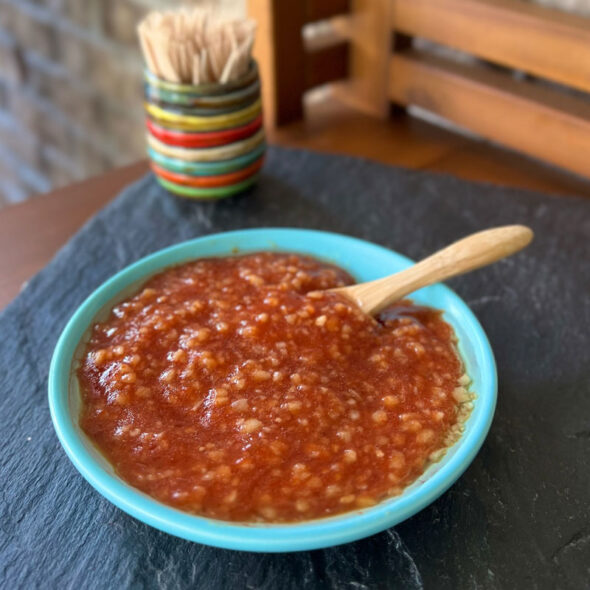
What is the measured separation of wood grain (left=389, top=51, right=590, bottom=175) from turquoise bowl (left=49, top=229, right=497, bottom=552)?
484 mm

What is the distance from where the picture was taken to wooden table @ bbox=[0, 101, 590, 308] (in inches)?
46.6

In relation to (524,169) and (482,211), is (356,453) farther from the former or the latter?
(524,169)

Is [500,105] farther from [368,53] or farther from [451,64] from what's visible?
[368,53]

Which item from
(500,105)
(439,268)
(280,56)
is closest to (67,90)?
(280,56)

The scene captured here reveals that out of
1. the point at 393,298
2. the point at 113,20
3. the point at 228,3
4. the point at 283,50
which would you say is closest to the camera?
the point at 393,298

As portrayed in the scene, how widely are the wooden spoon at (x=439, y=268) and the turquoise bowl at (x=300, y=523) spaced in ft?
0.10

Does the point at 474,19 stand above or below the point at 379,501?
above

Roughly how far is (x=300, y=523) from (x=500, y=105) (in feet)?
3.13

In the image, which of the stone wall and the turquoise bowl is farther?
the stone wall

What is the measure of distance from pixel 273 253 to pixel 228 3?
1.13m

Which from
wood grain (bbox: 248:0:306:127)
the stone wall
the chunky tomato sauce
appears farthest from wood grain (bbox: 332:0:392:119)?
the chunky tomato sauce

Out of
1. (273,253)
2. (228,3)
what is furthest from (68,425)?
(228,3)

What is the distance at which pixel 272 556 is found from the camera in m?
0.71

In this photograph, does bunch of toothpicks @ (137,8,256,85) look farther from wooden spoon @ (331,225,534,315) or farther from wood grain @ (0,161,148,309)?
wooden spoon @ (331,225,534,315)
